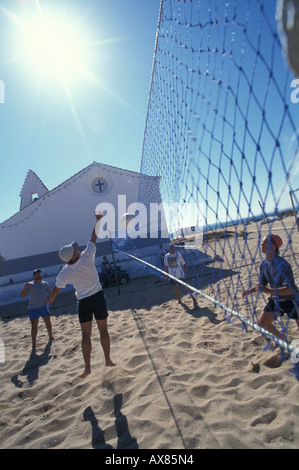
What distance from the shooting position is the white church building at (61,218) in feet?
39.7

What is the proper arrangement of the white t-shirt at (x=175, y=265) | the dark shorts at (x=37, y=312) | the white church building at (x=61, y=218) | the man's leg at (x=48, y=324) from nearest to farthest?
the dark shorts at (x=37, y=312), the man's leg at (x=48, y=324), the white t-shirt at (x=175, y=265), the white church building at (x=61, y=218)

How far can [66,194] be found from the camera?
12.5 metres

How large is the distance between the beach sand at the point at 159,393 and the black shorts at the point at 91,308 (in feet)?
2.32

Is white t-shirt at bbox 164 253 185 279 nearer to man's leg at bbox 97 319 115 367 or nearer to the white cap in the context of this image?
man's leg at bbox 97 319 115 367

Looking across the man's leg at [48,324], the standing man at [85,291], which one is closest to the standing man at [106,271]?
the man's leg at [48,324]

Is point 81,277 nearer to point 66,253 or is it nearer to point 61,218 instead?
point 66,253

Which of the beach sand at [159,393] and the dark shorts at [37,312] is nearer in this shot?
the beach sand at [159,393]

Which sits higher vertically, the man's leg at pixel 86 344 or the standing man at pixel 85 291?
the standing man at pixel 85 291

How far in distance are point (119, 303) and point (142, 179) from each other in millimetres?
5609

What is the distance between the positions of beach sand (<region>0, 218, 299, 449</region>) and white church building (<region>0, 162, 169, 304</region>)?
823 cm

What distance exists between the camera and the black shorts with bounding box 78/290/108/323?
2.96 meters

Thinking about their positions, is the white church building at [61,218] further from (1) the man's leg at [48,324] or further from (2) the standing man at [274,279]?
(2) the standing man at [274,279]

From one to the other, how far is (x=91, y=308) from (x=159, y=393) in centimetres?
116
